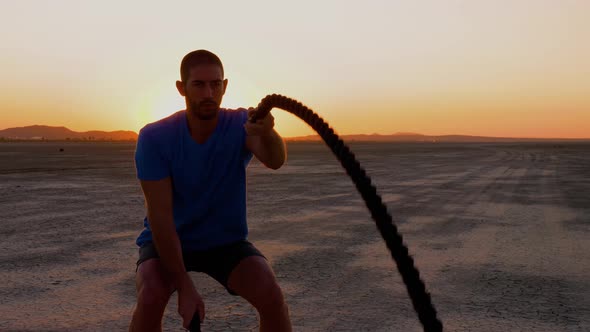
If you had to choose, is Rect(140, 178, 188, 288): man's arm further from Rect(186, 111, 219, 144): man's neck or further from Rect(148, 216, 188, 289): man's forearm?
Rect(186, 111, 219, 144): man's neck

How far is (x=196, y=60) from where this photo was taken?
257cm

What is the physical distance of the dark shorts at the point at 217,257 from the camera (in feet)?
8.81

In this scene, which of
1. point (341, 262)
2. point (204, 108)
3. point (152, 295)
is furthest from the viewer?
point (341, 262)

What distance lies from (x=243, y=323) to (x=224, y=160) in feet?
5.75

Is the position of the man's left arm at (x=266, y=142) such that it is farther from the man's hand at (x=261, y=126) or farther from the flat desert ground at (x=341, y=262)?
the flat desert ground at (x=341, y=262)

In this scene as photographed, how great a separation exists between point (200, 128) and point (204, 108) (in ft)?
0.49

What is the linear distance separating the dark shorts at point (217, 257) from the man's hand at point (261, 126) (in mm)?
560

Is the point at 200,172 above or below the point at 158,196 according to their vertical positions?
above

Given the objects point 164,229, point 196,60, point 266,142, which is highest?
point 196,60

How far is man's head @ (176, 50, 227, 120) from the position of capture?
2.54 metres

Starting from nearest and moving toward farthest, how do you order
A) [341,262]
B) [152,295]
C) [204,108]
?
[152,295] < [204,108] < [341,262]

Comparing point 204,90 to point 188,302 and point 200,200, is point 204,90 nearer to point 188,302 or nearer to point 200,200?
point 200,200

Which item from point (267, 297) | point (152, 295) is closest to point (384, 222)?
point (267, 297)

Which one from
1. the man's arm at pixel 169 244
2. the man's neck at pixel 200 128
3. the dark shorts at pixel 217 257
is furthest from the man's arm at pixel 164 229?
the man's neck at pixel 200 128
